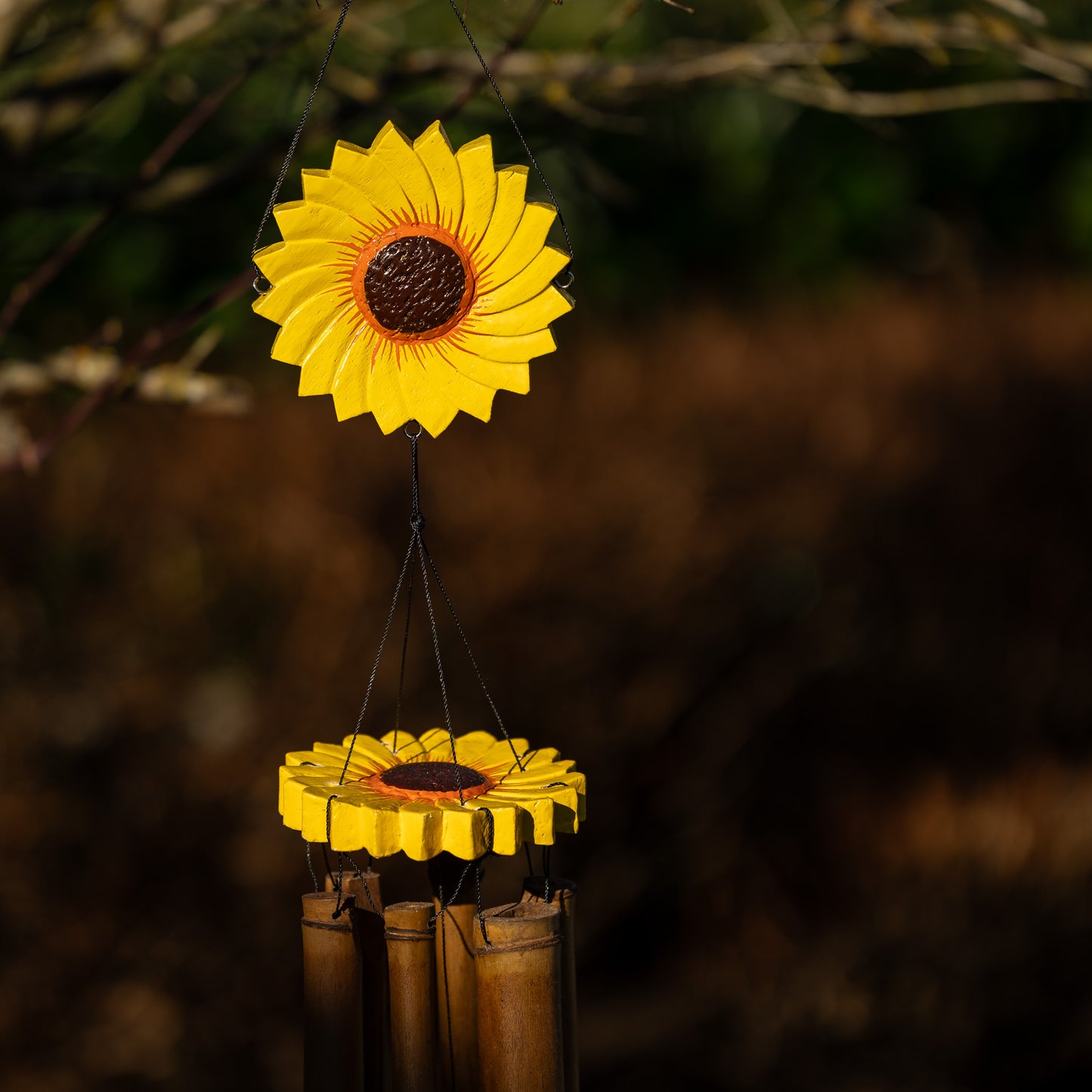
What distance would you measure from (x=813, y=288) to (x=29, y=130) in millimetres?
5888

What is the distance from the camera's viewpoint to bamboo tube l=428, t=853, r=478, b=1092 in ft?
3.63

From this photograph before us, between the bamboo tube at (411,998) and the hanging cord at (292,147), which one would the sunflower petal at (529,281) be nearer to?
the hanging cord at (292,147)

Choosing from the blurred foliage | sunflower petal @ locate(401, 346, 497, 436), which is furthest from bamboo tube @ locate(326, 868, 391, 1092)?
the blurred foliage

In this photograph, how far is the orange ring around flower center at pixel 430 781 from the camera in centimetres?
108

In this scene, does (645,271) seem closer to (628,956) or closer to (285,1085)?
(628,956)

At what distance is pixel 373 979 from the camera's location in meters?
1.12

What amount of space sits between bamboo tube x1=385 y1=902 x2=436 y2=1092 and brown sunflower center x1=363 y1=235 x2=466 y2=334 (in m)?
0.53

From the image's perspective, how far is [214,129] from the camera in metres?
5.18

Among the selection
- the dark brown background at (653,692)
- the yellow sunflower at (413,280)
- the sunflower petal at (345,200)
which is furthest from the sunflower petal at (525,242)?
the dark brown background at (653,692)

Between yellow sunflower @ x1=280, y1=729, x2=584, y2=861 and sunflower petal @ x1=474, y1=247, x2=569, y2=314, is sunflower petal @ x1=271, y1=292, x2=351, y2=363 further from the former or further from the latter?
yellow sunflower @ x1=280, y1=729, x2=584, y2=861

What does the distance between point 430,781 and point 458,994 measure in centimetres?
20

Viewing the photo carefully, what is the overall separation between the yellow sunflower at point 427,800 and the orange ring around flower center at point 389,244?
397 millimetres

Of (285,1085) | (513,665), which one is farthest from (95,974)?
(513,665)

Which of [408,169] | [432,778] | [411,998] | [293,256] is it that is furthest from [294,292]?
[411,998]
